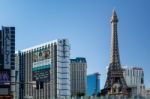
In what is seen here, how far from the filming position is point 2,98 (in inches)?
3342

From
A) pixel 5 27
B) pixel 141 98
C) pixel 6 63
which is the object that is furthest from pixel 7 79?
pixel 5 27

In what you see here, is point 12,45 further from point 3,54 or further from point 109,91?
point 109,91

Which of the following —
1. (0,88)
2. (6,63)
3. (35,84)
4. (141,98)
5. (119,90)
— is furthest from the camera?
(119,90)

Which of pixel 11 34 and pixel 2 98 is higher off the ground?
pixel 11 34

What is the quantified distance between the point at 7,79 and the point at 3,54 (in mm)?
92105

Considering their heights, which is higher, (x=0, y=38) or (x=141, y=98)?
(x=0, y=38)

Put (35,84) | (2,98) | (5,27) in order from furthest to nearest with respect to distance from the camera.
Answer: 1. (5,27)
2. (2,98)
3. (35,84)

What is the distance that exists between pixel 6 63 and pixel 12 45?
19968 mm

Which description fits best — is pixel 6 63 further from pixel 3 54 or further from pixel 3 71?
pixel 3 71

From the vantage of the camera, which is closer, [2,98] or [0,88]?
[2,98]

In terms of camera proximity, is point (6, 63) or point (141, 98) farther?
point (6, 63)

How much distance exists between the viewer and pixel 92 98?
79.2 meters

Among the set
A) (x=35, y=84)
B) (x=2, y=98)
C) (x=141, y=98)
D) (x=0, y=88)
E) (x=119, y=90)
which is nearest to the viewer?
(x=35, y=84)

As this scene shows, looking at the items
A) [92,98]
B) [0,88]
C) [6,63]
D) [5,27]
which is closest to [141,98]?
[92,98]
